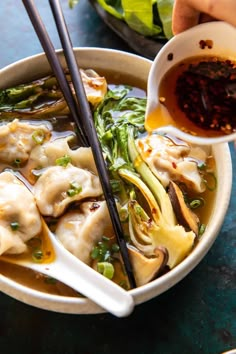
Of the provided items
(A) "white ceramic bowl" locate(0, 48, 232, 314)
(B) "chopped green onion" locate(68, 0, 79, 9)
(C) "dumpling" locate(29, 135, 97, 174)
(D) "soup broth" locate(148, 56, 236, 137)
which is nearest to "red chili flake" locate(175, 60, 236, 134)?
(D) "soup broth" locate(148, 56, 236, 137)

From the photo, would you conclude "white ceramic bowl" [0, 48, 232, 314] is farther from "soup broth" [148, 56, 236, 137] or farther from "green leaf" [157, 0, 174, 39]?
"green leaf" [157, 0, 174, 39]

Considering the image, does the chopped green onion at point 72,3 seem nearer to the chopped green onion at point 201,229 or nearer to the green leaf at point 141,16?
the green leaf at point 141,16

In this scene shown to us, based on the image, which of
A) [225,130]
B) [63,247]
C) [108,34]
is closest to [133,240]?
[63,247]

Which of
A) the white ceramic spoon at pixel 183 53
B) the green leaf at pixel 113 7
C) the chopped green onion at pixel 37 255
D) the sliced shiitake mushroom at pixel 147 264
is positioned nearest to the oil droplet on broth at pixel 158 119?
the white ceramic spoon at pixel 183 53

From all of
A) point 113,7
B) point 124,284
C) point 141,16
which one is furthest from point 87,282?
point 113,7

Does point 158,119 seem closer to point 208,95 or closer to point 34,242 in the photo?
point 208,95
